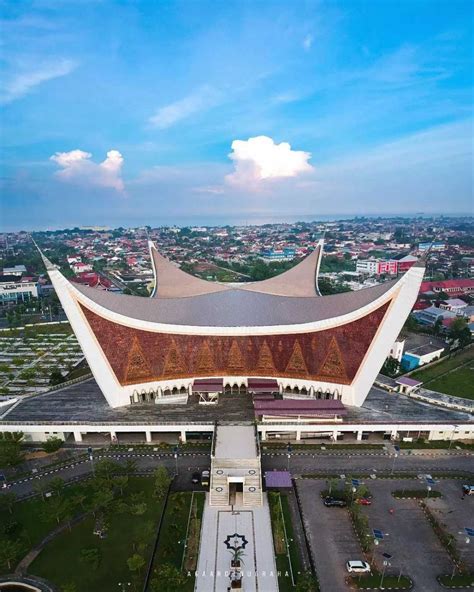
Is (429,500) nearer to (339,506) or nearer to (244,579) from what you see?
(339,506)

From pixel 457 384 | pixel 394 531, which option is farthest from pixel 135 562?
pixel 457 384

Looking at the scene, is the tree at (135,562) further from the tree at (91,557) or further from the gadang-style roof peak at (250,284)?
the gadang-style roof peak at (250,284)

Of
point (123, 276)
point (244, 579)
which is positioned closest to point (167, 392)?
point (244, 579)

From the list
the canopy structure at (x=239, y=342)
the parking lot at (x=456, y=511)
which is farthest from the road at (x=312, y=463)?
the canopy structure at (x=239, y=342)

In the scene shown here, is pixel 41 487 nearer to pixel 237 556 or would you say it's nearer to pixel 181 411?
pixel 181 411

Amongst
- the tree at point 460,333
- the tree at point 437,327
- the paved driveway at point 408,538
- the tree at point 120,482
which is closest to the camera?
the paved driveway at point 408,538
